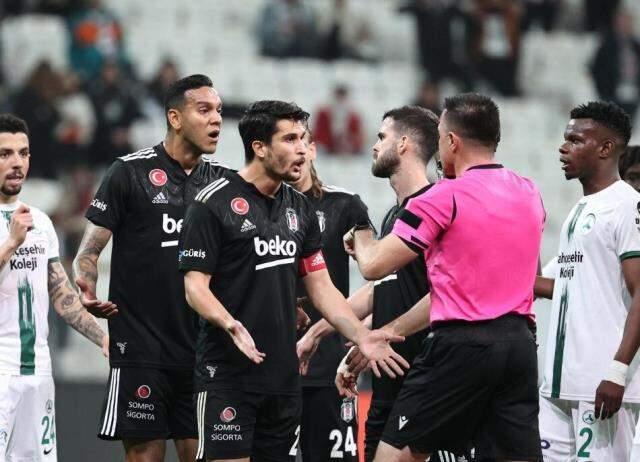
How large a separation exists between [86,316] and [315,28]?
1045cm

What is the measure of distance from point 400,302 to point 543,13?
12.6m

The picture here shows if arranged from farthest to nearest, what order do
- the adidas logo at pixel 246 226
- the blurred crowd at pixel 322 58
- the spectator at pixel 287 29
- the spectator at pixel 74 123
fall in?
the spectator at pixel 287 29 → the blurred crowd at pixel 322 58 → the spectator at pixel 74 123 → the adidas logo at pixel 246 226

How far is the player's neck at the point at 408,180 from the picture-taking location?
7.00m

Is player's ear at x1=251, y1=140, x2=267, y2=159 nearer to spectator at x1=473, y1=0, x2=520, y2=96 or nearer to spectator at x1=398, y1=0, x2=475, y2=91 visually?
spectator at x1=398, y1=0, x2=475, y2=91

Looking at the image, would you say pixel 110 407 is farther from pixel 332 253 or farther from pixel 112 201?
pixel 332 253

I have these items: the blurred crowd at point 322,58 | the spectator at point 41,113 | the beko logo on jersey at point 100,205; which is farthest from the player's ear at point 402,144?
the spectator at point 41,113

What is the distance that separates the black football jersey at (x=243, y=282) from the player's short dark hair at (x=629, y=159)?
264 centimetres

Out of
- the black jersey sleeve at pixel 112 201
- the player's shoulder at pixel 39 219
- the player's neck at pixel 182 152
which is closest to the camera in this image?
the black jersey sleeve at pixel 112 201

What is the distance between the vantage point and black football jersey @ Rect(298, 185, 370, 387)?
7672 mm

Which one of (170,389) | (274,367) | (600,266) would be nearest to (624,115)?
(600,266)

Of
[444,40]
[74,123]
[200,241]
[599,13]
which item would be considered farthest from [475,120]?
[599,13]

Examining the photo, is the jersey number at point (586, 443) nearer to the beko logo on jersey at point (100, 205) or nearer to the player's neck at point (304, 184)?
the player's neck at point (304, 184)

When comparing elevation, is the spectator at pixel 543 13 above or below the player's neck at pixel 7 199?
above

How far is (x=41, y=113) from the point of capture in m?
15.7
